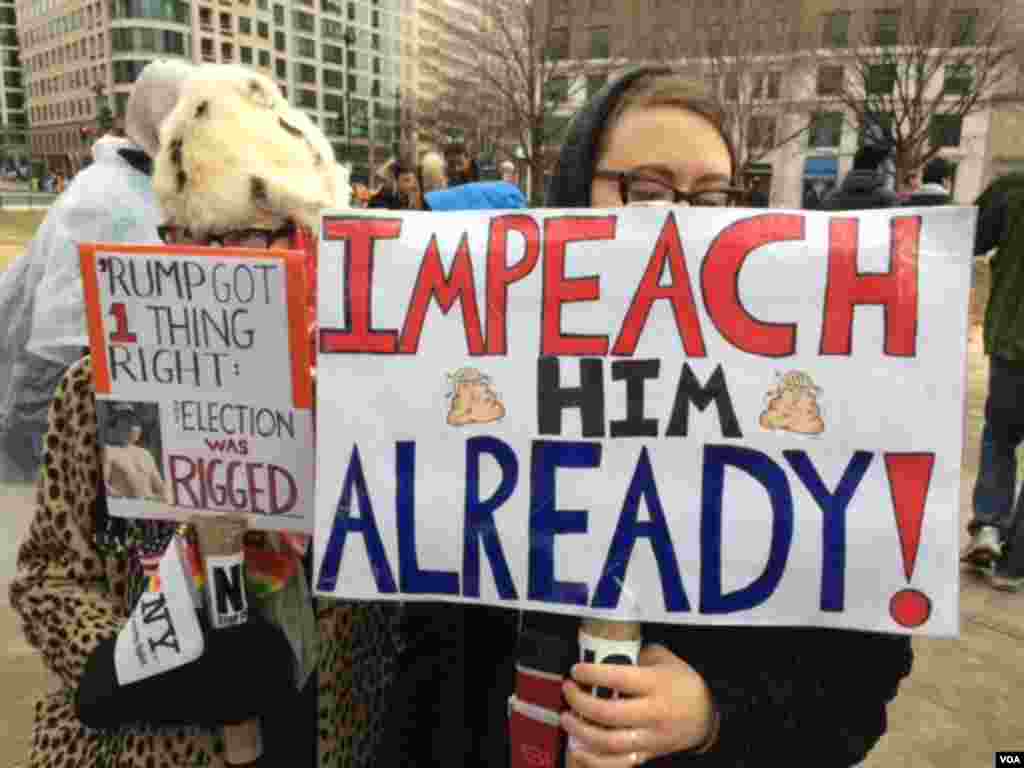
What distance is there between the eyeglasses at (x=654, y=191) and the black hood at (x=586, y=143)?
0.11 ft

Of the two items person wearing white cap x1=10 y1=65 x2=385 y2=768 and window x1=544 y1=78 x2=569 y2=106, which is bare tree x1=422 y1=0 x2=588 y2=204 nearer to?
window x1=544 y1=78 x2=569 y2=106

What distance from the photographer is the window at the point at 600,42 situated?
2052 cm

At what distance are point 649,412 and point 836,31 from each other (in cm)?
2401

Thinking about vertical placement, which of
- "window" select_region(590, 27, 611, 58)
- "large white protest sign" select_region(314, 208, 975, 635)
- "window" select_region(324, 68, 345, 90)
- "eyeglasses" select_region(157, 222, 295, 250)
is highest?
"window" select_region(324, 68, 345, 90)

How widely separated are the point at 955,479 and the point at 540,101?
19.5 metres

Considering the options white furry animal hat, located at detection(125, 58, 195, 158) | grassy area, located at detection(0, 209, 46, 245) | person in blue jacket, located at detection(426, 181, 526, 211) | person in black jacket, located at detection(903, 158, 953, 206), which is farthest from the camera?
grassy area, located at detection(0, 209, 46, 245)

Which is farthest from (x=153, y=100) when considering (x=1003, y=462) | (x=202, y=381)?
(x=1003, y=462)

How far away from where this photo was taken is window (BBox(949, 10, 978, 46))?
17.7 metres

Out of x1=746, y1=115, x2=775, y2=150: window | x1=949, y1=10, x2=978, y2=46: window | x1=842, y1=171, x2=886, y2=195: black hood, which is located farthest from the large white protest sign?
x1=746, y1=115, x2=775, y2=150: window

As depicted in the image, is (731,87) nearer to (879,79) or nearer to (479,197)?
(879,79)

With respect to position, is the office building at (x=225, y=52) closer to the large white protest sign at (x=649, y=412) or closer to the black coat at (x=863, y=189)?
the black coat at (x=863, y=189)

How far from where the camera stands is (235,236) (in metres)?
1.38

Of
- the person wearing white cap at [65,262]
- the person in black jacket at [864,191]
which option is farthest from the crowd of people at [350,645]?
the person in black jacket at [864,191]

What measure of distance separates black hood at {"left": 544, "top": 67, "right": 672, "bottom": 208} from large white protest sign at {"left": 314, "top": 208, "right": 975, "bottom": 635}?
0.20 m
